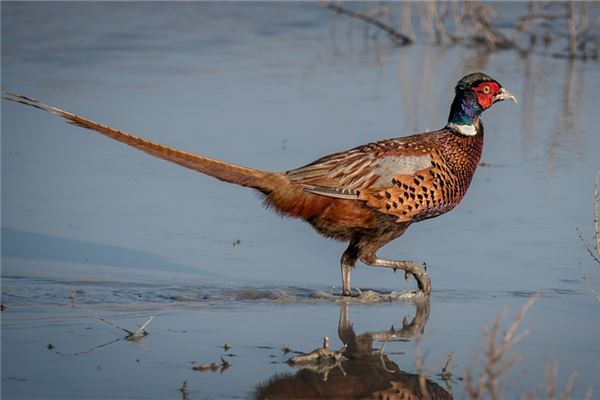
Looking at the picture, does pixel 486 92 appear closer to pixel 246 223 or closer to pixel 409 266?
pixel 409 266

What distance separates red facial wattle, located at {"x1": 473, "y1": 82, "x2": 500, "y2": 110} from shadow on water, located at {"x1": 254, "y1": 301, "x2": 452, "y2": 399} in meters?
2.34

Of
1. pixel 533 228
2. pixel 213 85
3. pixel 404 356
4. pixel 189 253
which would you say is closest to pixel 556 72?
pixel 213 85

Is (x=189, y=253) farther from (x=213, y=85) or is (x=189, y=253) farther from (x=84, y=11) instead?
(x=84, y=11)

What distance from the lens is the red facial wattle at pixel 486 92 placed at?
813cm

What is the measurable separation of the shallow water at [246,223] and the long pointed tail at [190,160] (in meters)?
0.65

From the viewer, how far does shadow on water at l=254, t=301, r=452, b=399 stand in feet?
18.4

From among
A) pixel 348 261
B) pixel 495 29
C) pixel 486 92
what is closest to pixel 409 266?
pixel 348 261

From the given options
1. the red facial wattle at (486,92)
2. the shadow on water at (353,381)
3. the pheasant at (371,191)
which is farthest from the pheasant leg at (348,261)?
the red facial wattle at (486,92)

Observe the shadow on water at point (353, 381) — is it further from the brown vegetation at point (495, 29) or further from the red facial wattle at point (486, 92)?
the brown vegetation at point (495, 29)

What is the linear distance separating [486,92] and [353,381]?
298cm

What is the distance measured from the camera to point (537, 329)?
6.78 meters

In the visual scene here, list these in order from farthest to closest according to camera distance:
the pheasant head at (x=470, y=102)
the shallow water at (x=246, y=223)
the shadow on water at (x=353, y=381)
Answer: the pheasant head at (x=470, y=102) → the shallow water at (x=246, y=223) → the shadow on water at (x=353, y=381)

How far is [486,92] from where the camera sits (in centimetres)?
815

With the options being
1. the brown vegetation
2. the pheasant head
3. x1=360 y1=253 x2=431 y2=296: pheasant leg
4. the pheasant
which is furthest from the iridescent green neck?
the brown vegetation
